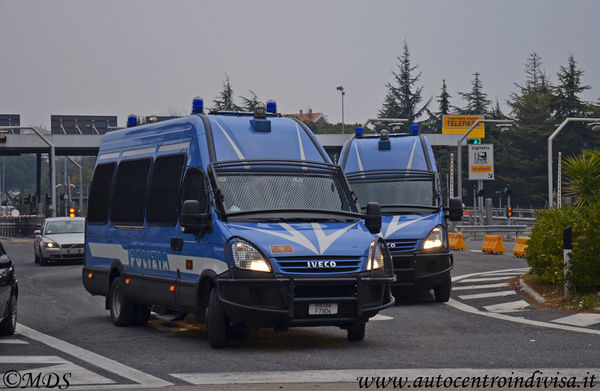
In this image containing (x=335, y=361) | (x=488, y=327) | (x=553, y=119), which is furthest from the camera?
(x=553, y=119)

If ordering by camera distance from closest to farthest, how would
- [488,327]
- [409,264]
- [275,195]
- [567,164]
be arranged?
[275,195]
[488,327]
[409,264]
[567,164]

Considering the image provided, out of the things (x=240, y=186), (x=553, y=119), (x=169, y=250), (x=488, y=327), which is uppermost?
(x=553, y=119)

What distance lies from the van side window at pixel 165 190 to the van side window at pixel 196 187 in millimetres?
239

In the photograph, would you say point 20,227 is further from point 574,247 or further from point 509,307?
point 574,247

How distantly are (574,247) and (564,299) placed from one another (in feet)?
2.74

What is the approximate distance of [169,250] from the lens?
495 inches

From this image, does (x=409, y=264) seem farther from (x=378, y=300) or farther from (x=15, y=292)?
(x=15, y=292)

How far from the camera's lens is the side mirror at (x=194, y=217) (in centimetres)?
1128

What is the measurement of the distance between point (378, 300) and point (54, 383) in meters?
3.88

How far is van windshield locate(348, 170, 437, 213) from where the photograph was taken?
57.5ft

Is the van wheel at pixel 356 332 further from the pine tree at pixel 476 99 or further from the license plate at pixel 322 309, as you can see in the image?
the pine tree at pixel 476 99

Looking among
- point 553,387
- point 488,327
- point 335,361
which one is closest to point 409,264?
point 488,327

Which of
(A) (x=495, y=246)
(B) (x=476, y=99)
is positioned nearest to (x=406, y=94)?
(B) (x=476, y=99)

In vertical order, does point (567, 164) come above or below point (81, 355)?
above
